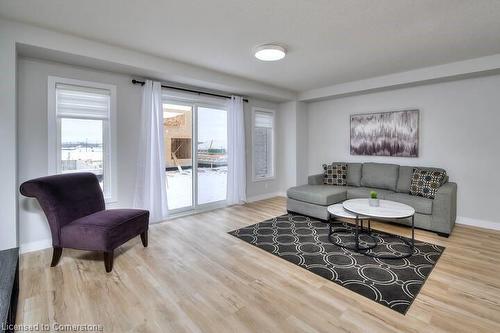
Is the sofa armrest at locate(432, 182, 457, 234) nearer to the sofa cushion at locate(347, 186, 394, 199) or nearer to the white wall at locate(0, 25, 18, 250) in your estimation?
the sofa cushion at locate(347, 186, 394, 199)

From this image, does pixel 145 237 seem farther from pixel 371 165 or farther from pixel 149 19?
pixel 371 165

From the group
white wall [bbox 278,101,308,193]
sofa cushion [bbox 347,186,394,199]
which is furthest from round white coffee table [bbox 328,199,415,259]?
white wall [bbox 278,101,308,193]

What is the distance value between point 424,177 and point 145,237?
4131 millimetres

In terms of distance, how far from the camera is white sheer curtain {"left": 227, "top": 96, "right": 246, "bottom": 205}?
4.86m

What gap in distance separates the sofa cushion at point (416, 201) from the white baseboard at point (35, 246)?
4.68 m

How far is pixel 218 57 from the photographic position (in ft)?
11.2

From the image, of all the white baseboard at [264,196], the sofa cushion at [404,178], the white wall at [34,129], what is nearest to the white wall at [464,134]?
the sofa cushion at [404,178]

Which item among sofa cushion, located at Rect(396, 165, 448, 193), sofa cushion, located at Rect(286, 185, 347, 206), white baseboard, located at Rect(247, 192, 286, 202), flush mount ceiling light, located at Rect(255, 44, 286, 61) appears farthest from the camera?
white baseboard, located at Rect(247, 192, 286, 202)

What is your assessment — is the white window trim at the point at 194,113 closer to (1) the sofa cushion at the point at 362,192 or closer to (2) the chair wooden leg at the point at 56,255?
(2) the chair wooden leg at the point at 56,255

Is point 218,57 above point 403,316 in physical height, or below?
above

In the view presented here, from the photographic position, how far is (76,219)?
2.65 m

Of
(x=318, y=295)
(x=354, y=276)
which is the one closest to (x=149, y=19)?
(x=318, y=295)

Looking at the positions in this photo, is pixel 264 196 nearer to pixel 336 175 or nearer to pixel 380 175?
pixel 336 175

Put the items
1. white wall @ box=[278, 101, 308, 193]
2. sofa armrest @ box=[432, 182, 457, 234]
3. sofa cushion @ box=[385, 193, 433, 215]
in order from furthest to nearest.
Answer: white wall @ box=[278, 101, 308, 193] < sofa cushion @ box=[385, 193, 433, 215] < sofa armrest @ box=[432, 182, 457, 234]
